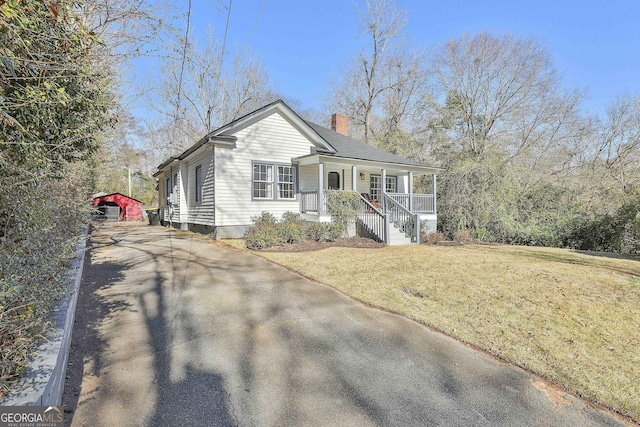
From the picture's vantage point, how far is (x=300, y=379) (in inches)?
113

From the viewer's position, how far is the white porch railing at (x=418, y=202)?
14.4 metres

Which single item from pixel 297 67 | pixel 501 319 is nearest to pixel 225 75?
pixel 297 67

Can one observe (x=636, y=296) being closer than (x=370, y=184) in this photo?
Yes

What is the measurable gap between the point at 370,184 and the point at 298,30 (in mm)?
8759

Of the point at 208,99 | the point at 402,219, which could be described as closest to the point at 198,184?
the point at 402,219

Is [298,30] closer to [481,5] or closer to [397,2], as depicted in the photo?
[481,5]

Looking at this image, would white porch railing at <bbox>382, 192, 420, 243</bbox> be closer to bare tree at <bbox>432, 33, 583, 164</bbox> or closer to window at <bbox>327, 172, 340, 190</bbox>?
window at <bbox>327, 172, 340, 190</bbox>

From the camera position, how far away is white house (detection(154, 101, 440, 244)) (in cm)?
1188

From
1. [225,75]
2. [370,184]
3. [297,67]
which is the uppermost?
[225,75]

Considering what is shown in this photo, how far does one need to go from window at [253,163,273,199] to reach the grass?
195 inches

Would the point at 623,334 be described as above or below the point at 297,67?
below

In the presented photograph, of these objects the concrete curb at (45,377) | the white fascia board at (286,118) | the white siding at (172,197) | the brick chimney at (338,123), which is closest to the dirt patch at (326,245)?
the white fascia board at (286,118)

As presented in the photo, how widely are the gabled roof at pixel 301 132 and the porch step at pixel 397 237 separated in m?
3.72

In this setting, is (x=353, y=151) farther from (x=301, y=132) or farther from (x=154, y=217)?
(x=154, y=217)
